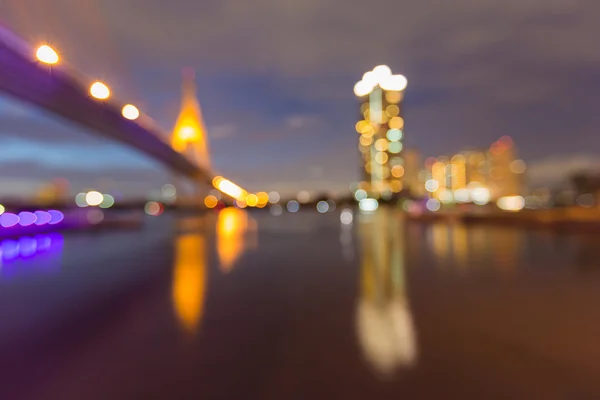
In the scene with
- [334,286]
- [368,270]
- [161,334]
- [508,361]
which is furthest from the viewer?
[368,270]

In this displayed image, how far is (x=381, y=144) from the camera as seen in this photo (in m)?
125

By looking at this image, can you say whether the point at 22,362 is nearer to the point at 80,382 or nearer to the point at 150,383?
the point at 80,382

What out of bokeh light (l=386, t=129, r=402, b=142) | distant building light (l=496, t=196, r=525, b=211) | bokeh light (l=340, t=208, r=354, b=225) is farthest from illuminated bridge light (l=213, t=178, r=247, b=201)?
bokeh light (l=386, t=129, r=402, b=142)

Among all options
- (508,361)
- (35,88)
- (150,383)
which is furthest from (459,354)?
(35,88)

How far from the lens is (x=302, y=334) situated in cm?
528

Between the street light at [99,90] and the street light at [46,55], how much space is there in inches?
192

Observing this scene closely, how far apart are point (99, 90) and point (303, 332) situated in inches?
623

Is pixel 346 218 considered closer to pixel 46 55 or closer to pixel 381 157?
pixel 46 55

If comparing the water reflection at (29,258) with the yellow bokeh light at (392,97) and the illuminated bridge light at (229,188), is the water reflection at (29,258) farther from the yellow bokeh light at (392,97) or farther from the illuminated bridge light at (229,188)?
the yellow bokeh light at (392,97)

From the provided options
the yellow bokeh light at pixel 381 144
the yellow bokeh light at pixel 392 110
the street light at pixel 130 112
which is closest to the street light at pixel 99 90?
the street light at pixel 130 112

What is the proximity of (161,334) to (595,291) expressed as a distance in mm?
6898

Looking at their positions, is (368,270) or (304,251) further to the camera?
(304,251)

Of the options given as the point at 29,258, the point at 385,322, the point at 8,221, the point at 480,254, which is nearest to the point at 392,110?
the point at 8,221

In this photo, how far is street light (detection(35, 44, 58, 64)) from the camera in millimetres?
12212
